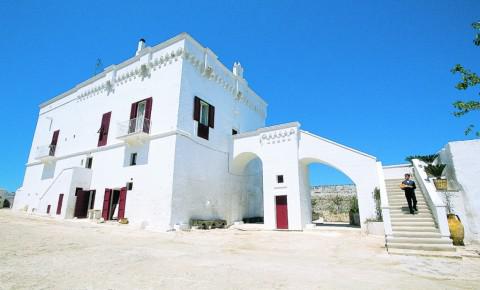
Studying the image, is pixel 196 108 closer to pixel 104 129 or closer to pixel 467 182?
pixel 104 129

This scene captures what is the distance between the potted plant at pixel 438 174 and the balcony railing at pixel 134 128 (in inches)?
597

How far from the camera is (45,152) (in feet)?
→ 73.7

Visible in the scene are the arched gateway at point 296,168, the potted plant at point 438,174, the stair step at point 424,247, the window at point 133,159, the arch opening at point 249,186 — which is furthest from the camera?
the arch opening at point 249,186

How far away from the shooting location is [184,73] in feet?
51.9

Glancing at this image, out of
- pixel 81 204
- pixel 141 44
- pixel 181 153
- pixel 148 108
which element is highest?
pixel 141 44

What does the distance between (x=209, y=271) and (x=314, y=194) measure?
24464 mm

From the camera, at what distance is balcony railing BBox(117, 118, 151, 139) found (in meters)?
15.5

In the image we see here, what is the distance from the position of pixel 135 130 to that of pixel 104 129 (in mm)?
4311

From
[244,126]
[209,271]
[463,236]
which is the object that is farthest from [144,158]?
[463,236]

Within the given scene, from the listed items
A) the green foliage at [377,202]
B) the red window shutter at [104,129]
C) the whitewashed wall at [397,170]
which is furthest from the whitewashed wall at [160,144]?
the whitewashed wall at [397,170]

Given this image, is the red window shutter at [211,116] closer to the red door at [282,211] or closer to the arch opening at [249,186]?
the arch opening at [249,186]

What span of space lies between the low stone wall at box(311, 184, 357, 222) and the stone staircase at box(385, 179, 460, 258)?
46.4 feet

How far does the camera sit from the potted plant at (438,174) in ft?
33.9

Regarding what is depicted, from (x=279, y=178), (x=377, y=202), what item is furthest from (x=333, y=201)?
(x=377, y=202)
